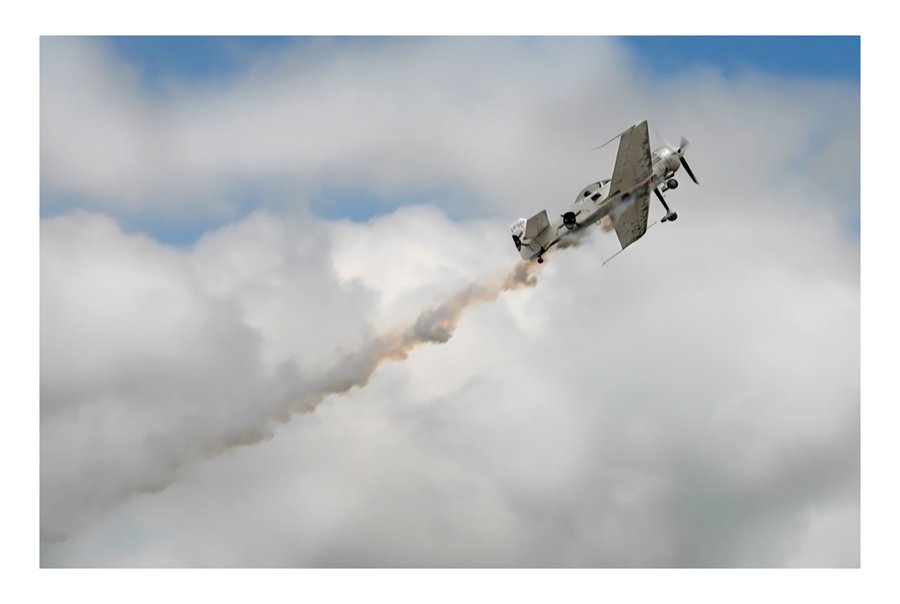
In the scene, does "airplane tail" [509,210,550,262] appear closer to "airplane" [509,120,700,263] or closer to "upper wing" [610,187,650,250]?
"airplane" [509,120,700,263]

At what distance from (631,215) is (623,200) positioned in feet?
6.14

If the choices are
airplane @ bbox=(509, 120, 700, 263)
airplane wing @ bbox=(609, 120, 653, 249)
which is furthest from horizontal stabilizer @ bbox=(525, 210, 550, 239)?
airplane wing @ bbox=(609, 120, 653, 249)

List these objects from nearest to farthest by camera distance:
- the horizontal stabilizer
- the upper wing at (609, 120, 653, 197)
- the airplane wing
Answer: the upper wing at (609, 120, 653, 197)
the airplane wing
the horizontal stabilizer

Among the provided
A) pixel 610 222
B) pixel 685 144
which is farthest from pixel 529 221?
pixel 685 144

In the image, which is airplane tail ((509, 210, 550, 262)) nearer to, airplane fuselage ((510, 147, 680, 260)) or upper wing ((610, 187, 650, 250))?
airplane fuselage ((510, 147, 680, 260))

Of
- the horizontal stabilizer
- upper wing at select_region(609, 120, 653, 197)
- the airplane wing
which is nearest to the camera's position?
upper wing at select_region(609, 120, 653, 197)

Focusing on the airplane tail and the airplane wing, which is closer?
the airplane wing

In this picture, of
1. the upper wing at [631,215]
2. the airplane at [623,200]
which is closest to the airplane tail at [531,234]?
the airplane at [623,200]

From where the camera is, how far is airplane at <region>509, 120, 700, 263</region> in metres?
94.8

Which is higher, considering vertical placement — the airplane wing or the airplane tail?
the airplane wing

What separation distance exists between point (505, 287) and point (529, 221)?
12.2 metres

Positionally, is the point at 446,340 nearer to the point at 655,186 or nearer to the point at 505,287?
the point at 505,287

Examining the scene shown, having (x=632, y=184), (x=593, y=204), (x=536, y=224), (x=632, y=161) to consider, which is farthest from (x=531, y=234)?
(x=632, y=161)

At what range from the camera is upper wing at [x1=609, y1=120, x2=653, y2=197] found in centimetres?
9381
